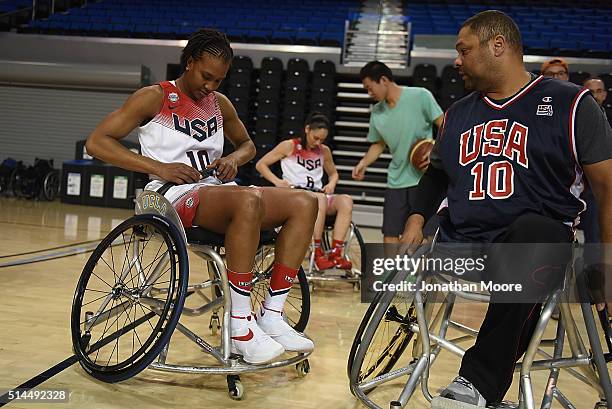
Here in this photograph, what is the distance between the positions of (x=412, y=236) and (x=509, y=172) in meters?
0.31

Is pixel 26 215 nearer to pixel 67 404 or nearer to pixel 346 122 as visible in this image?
pixel 346 122

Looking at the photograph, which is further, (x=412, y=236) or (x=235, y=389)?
(x=235, y=389)

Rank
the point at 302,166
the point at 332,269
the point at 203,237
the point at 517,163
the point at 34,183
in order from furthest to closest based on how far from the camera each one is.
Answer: the point at 34,183 → the point at 302,166 → the point at 332,269 → the point at 203,237 → the point at 517,163

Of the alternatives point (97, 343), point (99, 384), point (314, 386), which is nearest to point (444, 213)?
point (314, 386)

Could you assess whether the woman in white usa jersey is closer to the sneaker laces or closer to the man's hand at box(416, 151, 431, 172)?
the man's hand at box(416, 151, 431, 172)

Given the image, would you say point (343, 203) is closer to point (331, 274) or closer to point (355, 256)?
point (331, 274)

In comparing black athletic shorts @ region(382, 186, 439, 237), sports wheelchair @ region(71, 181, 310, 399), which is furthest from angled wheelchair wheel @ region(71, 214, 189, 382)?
black athletic shorts @ region(382, 186, 439, 237)

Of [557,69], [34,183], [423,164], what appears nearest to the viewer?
[557,69]

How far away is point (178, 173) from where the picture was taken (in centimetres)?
198

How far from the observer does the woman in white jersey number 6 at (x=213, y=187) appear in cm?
186

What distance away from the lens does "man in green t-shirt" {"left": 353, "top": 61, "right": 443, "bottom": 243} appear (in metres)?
3.66

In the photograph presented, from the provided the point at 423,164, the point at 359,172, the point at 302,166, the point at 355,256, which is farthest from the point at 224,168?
the point at 355,256

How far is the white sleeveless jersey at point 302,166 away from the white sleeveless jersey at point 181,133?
2274 millimetres

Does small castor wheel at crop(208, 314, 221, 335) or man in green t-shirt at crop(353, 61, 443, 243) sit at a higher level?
man in green t-shirt at crop(353, 61, 443, 243)
